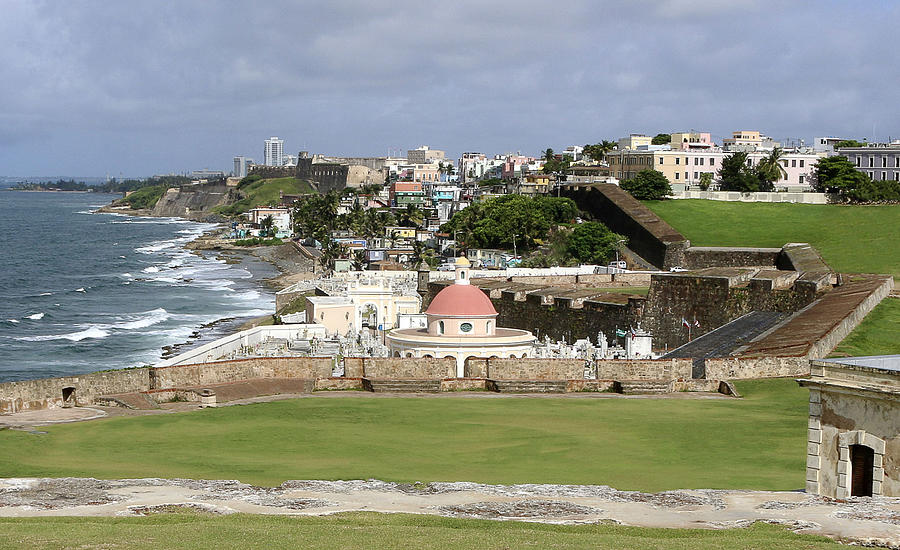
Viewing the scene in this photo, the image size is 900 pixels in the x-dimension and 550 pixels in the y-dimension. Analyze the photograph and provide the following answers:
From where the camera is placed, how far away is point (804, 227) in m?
71.6

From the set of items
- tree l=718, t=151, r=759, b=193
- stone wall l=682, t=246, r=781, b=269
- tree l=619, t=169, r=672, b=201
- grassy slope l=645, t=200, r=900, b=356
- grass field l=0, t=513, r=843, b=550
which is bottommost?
grass field l=0, t=513, r=843, b=550

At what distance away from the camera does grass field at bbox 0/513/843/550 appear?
1247 cm

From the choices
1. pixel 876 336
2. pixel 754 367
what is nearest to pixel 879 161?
pixel 876 336

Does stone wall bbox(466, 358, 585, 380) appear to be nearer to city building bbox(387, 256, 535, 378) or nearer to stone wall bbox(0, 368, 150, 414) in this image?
city building bbox(387, 256, 535, 378)

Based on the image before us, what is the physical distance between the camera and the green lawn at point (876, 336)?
111ft

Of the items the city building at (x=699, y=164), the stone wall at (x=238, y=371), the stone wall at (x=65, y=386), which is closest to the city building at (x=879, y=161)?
the city building at (x=699, y=164)

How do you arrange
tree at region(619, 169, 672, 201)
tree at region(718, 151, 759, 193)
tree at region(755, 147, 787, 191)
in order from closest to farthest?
1. tree at region(619, 169, 672, 201)
2. tree at region(718, 151, 759, 193)
3. tree at region(755, 147, 787, 191)

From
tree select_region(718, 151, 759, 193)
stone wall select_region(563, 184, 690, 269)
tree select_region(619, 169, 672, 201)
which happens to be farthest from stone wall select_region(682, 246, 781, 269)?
tree select_region(718, 151, 759, 193)

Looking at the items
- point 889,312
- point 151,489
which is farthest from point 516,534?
point 889,312

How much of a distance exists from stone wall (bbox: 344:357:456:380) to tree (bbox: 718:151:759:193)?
2630 inches

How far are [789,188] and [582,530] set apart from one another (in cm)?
9111

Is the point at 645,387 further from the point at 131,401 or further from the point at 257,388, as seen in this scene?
the point at 131,401

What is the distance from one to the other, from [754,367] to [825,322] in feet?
18.9

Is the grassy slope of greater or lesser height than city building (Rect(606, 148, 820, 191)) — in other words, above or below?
below
